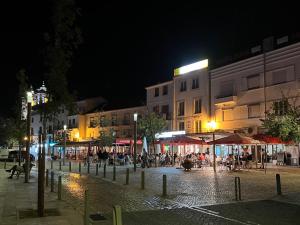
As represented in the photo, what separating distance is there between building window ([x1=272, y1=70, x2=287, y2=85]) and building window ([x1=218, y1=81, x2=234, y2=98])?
5901 millimetres

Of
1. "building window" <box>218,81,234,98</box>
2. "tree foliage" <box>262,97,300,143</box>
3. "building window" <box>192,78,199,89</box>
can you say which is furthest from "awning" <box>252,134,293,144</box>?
"building window" <box>192,78,199,89</box>

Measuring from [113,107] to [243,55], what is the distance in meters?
30.4

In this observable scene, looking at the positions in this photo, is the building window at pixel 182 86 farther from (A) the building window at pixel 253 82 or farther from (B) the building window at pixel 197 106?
(A) the building window at pixel 253 82

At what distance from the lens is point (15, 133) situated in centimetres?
3025

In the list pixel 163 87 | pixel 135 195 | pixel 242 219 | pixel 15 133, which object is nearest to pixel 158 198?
pixel 135 195

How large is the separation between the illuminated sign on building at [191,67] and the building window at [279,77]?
1068cm

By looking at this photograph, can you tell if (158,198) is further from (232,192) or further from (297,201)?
(297,201)

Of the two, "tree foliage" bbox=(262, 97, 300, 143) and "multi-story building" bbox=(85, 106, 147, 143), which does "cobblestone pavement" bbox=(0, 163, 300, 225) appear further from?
"multi-story building" bbox=(85, 106, 147, 143)

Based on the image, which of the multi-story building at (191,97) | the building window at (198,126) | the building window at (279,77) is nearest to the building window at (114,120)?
the multi-story building at (191,97)

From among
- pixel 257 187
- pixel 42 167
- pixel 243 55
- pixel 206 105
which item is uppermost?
pixel 243 55

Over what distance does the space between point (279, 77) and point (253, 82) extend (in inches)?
135

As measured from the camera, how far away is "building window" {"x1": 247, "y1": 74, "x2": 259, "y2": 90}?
128 ft

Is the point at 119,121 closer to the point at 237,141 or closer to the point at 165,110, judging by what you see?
the point at 165,110

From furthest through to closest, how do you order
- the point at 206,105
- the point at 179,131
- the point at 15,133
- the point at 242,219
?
the point at 179,131 → the point at 206,105 → the point at 15,133 → the point at 242,219
